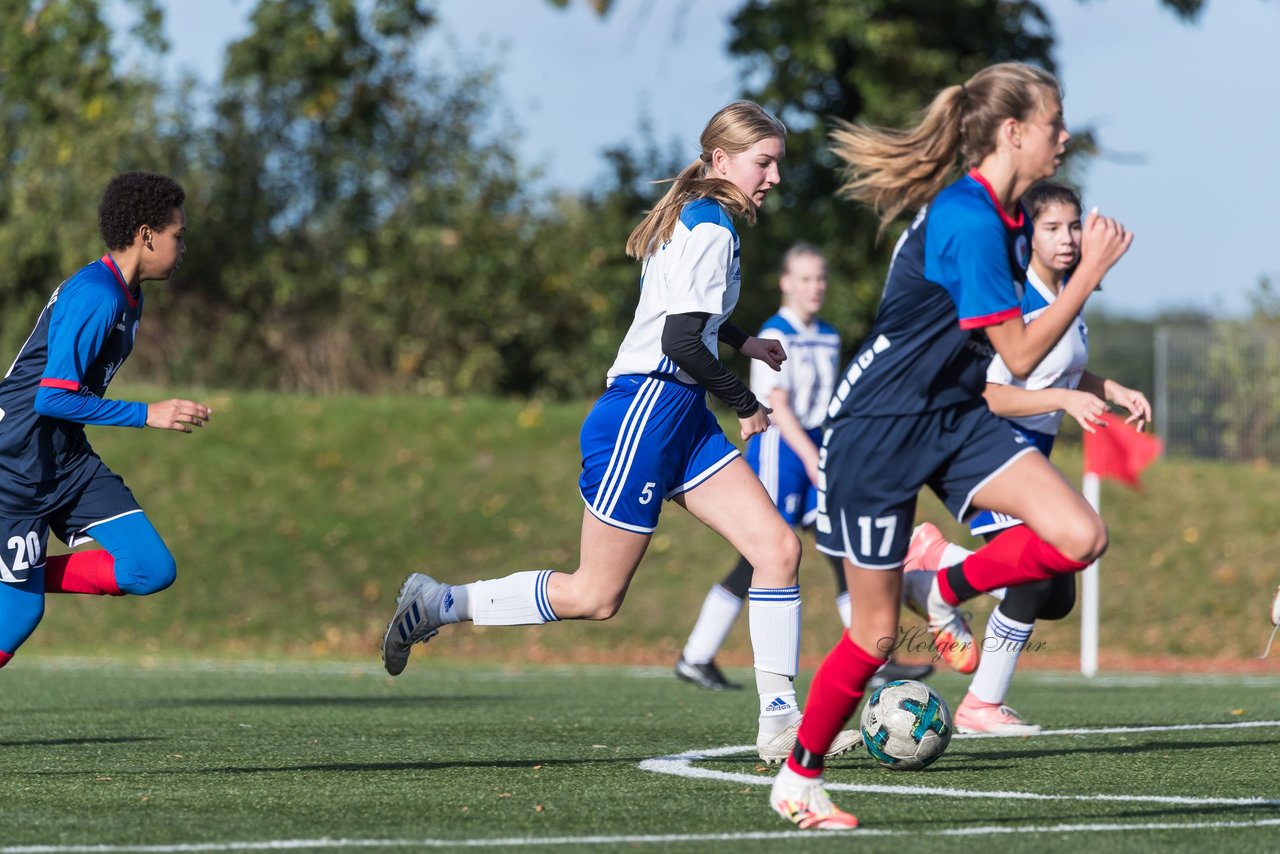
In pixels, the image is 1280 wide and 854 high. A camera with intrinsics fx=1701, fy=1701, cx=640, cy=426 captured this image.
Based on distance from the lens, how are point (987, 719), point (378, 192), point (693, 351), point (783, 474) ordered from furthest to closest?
point (378, 192), point (783, 474), point (987, 719), point (693, 351)

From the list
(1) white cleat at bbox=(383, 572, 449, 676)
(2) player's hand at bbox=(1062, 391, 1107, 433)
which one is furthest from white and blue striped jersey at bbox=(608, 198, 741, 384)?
(2) player's hand at bbox=(1062, 391, 1107, 433)

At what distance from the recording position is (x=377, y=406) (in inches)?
810

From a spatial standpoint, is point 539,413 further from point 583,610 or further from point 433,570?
point 583,610

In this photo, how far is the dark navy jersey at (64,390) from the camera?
602 cm

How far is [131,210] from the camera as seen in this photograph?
20.8 feet

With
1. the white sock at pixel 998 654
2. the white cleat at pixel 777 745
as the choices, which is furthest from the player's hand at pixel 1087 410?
the white sock at pixel 998 654

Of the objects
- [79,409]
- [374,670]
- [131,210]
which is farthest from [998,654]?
[374,670]

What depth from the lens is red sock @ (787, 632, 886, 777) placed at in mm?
4582

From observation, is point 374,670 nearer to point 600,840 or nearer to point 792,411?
point 792,411

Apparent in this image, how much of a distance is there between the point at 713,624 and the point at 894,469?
544 centimetres

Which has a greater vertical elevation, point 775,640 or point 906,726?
point 775,640

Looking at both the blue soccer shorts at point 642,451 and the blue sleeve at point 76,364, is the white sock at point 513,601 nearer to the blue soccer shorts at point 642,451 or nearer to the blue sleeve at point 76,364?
the blue soccer shorts at point 642,451

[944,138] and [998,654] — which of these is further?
[998,654]

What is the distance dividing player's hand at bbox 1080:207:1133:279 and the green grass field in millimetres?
1525
